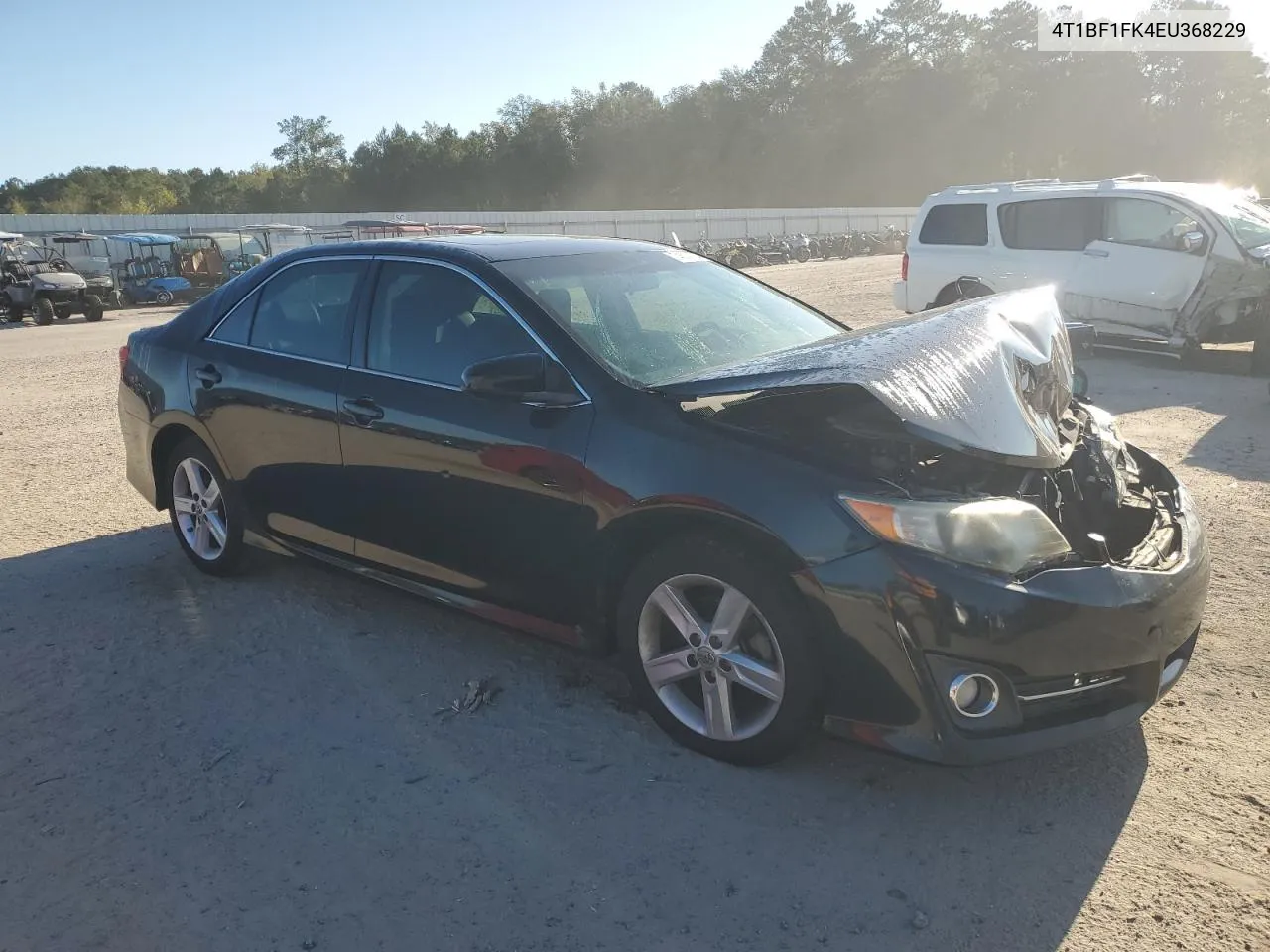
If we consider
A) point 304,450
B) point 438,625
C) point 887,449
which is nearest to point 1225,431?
point 887,449

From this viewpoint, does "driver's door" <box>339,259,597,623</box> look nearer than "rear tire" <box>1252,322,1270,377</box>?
Yes

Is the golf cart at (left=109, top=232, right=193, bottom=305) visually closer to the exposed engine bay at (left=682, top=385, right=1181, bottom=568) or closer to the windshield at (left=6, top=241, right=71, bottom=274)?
the windshield at (left=6, top=241, right=71, bottom=274)

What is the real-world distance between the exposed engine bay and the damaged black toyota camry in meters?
0.01

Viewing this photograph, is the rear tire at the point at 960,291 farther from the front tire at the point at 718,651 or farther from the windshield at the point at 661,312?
the front tire at the point at 718,651

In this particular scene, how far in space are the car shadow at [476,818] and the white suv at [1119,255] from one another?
27.3 feet

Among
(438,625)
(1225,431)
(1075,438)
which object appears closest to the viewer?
(1075,438)

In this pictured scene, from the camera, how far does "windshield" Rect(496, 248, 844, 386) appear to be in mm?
3598

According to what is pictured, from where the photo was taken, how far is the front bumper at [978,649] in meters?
2.66

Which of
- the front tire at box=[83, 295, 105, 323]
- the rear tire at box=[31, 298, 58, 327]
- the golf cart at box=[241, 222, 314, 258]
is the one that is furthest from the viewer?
the golf cart at box=[241, 222, 314, 258]

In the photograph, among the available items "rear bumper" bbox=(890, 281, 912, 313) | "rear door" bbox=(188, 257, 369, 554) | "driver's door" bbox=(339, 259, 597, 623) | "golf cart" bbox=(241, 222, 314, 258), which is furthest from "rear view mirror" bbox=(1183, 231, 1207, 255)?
"golf cart" bbox=(241, 222, 314, 258)

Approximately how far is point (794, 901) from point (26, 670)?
3235 millimetres

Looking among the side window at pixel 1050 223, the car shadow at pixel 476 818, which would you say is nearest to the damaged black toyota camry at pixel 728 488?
the car shadow at pixel 476 818

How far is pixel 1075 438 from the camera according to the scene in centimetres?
359

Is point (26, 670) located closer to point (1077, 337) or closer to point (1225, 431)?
point (1077, 337)
